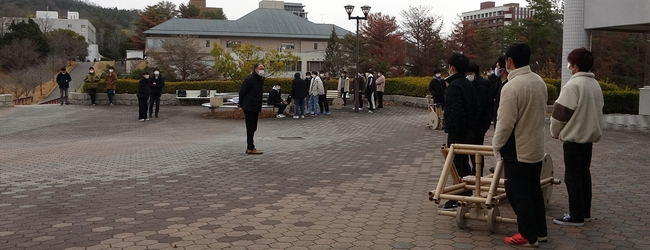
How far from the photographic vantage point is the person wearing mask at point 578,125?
600 cm

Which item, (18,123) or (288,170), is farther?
(18,123)

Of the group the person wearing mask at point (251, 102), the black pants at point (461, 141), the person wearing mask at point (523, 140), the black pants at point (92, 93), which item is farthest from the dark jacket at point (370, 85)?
the person wearing mask at point (523, 140)

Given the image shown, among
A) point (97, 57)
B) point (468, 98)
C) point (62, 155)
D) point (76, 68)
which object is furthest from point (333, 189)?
point (97, 57)

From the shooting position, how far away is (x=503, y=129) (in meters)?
5.28

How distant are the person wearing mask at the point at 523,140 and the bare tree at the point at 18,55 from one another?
59.2 m

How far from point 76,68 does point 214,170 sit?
73433mm

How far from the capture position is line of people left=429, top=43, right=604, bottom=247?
5273mm

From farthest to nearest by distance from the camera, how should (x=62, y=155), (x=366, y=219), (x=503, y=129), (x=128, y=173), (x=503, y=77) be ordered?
1. (x=62, y=155)
2. (x=128, y=173)
3. (x=503, y=77)
4. (x=366, y=219)
5. (x=503, y=129)

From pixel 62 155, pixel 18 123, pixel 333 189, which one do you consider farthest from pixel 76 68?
pixel 333 189

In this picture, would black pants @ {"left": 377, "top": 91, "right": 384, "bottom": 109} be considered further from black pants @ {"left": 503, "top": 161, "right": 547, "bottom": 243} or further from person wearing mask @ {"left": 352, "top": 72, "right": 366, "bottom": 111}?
black pants @ {"left": 503, "top": 161, "right": 547, "bottom": 243}

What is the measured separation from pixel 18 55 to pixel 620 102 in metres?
53.7

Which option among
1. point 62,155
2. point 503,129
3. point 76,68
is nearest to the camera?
point 503,129

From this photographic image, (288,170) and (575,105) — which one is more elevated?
(575,105)

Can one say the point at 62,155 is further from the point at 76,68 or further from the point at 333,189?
the point at 76,68
